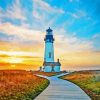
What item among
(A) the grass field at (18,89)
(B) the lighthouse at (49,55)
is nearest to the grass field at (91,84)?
(A) the grass field at (18,89)

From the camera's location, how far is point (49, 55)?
97.1 meters

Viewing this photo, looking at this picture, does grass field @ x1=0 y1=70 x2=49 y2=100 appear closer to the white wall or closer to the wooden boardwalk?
the wooden boardwalk

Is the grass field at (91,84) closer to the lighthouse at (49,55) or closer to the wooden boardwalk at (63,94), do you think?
the wooden boardwalk at (63,94)

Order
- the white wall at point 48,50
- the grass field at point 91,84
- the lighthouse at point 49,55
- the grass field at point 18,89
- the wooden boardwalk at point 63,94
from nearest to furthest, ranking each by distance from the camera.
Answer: the wooden boardwalk at point 63,94, the grass field at point 18,89, the grass field at point 91,84, the lighthouse at point 49,55, the white wall at point 48,50

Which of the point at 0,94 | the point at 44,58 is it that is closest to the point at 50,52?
the point at 44,58

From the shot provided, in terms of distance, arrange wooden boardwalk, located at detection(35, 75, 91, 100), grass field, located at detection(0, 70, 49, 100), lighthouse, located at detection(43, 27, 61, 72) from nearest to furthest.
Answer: wooden boardwalk, located at detection(35, 75, 91, 100), grass field, located at detection(0, 70, 49, 100), lighthouse, located at detection(43, 27, 61, 72)

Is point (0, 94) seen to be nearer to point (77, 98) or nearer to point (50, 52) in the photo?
point (77, 98)

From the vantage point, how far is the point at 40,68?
102625mm

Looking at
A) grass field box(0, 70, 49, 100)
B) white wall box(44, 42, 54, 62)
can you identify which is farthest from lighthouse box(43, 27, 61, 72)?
grass field box(0, 70, 49, 100)

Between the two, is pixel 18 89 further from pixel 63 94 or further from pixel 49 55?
pixel 49 55

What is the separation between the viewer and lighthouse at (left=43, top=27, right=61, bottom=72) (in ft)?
317

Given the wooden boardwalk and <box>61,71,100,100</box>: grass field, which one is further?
<box>61,71,100,100</box>: grass field

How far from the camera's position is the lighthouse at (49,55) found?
317 ft

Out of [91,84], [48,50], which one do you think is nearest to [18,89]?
[91,84]
